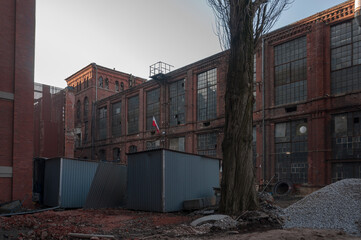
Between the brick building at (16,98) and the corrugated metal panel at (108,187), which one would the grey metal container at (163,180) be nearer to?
the corrugated metal panel at (108,187)

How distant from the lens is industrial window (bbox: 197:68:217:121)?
28.8m

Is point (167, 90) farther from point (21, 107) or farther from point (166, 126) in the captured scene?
point (21, 107)

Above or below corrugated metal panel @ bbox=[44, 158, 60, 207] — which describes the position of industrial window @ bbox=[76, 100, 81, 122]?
above

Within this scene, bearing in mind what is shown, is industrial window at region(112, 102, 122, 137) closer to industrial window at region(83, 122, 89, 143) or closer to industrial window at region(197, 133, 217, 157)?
industrial window at region(83, 122, 89, 143)

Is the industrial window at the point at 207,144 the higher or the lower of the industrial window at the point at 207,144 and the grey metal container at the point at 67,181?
the higher

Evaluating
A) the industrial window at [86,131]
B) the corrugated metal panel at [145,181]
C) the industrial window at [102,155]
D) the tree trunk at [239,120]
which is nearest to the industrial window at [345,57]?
the tree trunk at [239,120]

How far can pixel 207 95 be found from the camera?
2953cm

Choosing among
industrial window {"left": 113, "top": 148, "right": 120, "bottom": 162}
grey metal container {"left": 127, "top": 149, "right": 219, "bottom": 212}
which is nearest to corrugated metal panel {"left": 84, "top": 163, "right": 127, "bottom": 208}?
grey metal container {"left": 127, "top": 149, "right": 219, "bottom": 212}

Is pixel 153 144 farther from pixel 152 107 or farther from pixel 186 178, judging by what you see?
pixel 186 178

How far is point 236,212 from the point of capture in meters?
11.4

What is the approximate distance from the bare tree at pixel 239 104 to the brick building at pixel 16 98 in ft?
32.6

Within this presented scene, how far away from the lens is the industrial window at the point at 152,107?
115 ft

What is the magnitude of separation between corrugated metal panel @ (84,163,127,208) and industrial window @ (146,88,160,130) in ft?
53.5

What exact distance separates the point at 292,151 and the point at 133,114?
21.0 meters
